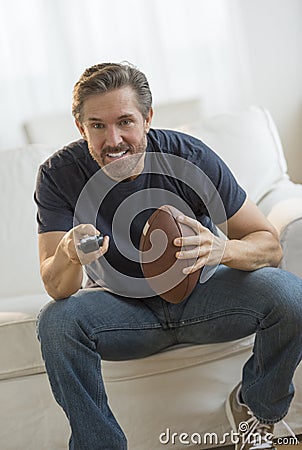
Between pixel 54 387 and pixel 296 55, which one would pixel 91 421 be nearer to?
pixel 54 387

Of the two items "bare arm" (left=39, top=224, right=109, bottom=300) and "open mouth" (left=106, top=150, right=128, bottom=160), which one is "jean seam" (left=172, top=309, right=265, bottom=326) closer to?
"bare arm" (left=39, top=224, right=109, bottom=300)

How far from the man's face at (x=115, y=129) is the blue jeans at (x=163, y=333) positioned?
0.31 meters

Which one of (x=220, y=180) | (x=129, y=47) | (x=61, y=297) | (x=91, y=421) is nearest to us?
(x=91, y=421)

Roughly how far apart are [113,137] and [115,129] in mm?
24

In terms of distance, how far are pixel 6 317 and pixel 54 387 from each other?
1.10ft

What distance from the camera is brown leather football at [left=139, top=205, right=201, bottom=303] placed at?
6.19 ft

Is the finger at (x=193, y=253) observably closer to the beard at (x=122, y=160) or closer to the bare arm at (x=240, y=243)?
the bare arm at (x=240, y=243)

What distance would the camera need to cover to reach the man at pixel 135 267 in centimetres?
187

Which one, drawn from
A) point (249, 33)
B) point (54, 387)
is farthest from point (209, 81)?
point (54, 387)

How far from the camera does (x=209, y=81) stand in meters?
3.36

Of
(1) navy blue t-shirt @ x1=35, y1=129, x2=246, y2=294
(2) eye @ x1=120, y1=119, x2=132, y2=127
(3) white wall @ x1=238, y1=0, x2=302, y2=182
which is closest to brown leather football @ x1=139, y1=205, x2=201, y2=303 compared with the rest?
(1) navy blue t-shirt @ x1=35, y1=129, x2=246, y2=294

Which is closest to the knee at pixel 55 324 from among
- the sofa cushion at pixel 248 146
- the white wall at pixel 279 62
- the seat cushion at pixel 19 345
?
the seat cushion at pixel 19 345

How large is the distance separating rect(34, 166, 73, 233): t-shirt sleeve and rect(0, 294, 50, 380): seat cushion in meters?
0.25

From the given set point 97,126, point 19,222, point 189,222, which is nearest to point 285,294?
point 189,222
